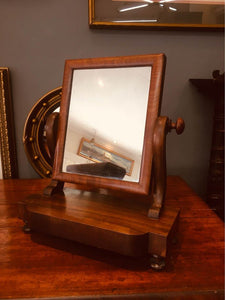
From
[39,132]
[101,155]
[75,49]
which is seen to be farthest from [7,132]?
[101,155]

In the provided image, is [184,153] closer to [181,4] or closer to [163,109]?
[163,109]

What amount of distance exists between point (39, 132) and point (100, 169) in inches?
21.6

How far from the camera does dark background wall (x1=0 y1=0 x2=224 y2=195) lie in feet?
3.28

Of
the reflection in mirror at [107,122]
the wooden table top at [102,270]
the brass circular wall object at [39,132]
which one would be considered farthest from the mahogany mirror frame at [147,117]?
the brass circular wall object at [39,132]

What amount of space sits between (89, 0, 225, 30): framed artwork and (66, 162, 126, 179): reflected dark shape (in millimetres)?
640

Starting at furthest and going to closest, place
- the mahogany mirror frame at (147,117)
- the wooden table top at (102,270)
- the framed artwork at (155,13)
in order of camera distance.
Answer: the framed artwork at (155,13) < the mahogany mirror frame at (147,117) < the wooden table top at (102,270)

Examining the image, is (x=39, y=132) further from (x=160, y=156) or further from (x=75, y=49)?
(x=160, y=156)

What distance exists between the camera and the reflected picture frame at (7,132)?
3.34 feet

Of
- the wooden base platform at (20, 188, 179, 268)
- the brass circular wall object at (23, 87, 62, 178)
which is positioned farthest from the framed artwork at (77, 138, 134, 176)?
the brass circular wall object at (23, 87, 62, 178)

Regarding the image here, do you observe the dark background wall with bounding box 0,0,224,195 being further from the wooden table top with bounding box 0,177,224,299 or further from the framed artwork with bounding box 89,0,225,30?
the wooden table top with bounding box 0,177,224,299

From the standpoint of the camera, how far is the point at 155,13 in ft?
3.22

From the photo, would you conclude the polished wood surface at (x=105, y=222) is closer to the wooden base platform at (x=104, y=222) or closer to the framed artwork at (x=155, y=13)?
the wooden base platform at (x=104, y=222)

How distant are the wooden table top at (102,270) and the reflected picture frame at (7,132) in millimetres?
475

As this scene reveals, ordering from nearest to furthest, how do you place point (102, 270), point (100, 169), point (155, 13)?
point (102, 270) → point (100, 169) → point (155, 13)
